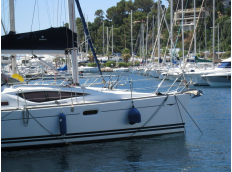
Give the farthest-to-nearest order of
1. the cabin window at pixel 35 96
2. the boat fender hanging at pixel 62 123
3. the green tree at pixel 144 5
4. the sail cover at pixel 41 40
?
the green tree at pixel 144 5
the sail cover at pixel 41 40
the cabin window at pixel 35 96
the boat fender hanging at pixel 62 123

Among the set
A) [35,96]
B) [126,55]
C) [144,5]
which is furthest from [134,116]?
[144,5]

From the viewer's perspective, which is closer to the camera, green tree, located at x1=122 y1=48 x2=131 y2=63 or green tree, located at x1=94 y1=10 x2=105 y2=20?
green tree, located at x1=122 y1=48 x2=131 y2=63

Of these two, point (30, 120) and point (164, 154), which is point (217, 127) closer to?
point (164, 154)

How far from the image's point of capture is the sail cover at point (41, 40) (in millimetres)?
10344

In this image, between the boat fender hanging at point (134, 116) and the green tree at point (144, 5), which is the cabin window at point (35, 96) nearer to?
the boat fender hanging at point (134, 116)

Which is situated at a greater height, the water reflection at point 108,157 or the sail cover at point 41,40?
the sail cover at point 41,40

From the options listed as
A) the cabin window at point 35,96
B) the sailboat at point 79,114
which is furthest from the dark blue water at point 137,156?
the cabin window at point 35,96

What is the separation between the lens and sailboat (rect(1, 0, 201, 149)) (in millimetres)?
9750

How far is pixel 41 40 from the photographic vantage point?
10477mm

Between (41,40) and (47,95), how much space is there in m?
1.79

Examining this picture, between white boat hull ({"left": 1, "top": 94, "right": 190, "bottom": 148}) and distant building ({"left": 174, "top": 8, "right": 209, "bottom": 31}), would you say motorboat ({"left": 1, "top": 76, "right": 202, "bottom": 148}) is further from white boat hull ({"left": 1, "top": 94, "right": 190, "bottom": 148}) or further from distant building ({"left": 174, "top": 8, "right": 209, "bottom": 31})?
distant building ({"left": 174, "top": 8, "right": 209, "bottom": 31})

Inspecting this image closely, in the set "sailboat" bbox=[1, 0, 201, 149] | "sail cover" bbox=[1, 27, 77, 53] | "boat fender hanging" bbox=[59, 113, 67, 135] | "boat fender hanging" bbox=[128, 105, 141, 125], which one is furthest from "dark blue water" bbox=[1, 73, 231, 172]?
"sail cover" bbox=[1, 27, 77, 53]

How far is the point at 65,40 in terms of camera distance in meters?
10.6

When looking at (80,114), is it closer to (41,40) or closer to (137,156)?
(137,156)
